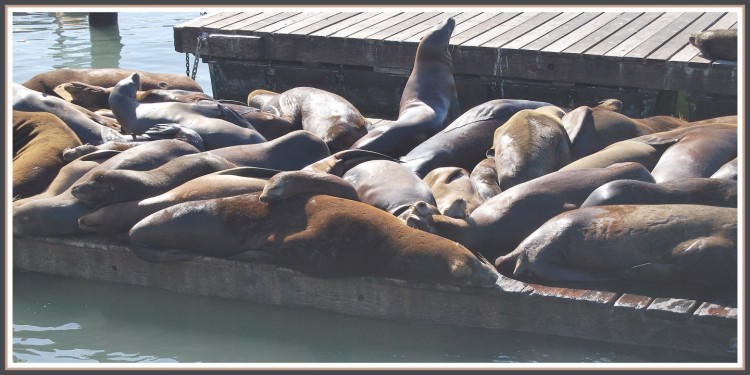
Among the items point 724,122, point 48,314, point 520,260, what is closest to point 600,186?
point 520,260

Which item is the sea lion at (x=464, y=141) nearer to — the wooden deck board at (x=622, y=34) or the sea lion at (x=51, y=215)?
the wooden deck board at (x=622, y=34)

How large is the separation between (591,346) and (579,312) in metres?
0.19

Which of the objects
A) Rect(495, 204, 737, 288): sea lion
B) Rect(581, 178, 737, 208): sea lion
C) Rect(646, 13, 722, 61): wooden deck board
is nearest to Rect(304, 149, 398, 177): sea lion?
Rect(495, 204, 737, 288): sea lion

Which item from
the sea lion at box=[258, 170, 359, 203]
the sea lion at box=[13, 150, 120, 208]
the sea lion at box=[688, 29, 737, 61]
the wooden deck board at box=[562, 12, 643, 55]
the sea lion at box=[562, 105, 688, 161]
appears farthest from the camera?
the wooden deck board at box=[562, 12, 643, 55]

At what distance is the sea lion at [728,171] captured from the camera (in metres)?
6.34

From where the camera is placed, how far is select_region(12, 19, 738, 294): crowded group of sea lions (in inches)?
225

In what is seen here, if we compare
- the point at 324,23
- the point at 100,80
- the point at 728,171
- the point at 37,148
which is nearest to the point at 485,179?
the point at 728,171

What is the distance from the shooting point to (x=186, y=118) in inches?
330

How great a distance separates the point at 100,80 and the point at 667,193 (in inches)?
250

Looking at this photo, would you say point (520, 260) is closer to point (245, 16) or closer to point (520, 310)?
point (520, 310)

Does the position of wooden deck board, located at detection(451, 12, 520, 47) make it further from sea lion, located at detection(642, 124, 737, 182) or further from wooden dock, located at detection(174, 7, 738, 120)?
sea lion, located at detection(642, 124, 737, 182)

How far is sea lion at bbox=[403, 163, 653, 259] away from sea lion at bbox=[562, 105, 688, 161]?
1040 millimetres

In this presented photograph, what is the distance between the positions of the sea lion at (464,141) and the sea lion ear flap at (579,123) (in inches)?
21.0

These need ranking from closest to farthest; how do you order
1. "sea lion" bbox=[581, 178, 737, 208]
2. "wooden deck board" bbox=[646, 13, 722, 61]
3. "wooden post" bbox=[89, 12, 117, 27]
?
"sea lion" bbox=[581, 178, 737, 208]
"wooden deck board" bbox=[646, 13, 722, 61]
"wooden post" bbox=[89, 12, 117, 27]
